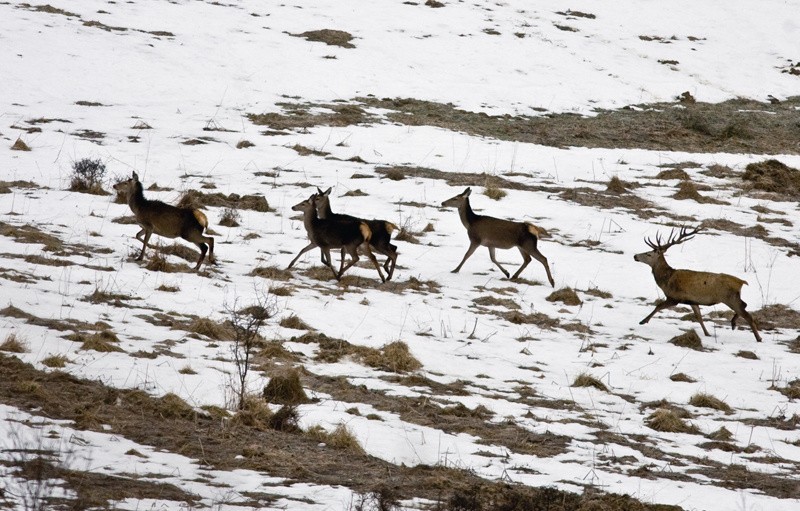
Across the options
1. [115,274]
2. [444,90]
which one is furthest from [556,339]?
[444,90]

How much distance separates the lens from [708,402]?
976cm

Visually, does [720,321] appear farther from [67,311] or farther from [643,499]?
[67,311]

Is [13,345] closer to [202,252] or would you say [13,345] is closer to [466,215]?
[202,252]

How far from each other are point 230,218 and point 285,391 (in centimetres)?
791

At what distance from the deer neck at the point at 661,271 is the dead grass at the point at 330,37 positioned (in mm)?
20639

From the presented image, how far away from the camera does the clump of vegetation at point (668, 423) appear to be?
886cm

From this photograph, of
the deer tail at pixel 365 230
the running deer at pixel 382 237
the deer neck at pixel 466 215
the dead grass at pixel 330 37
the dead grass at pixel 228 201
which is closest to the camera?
the deer tail at pixel 365 230

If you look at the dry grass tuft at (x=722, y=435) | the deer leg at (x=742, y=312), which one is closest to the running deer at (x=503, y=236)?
the deer leg at (x=742, y=312)

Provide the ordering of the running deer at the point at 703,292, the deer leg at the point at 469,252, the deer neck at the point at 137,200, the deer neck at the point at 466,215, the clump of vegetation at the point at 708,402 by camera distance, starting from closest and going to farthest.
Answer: the clump of vegetation at the point at 708,402 < the running deer at the point at 703,292 < the deer neck at the point at 137,200 < the deer leg at the point at 469,252 < the deer neck at the point at 466,215

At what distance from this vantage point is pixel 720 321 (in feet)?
44.2

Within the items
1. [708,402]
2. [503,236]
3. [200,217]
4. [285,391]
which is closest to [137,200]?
[200,217]

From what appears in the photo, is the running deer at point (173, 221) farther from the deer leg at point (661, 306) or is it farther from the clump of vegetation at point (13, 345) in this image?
the deer leg at point (661, 306)

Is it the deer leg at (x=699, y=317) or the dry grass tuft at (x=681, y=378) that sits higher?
the dry grass tuft at (x=681, y=378)

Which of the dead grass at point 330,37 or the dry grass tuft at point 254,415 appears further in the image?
the dead grass at point 330,37
